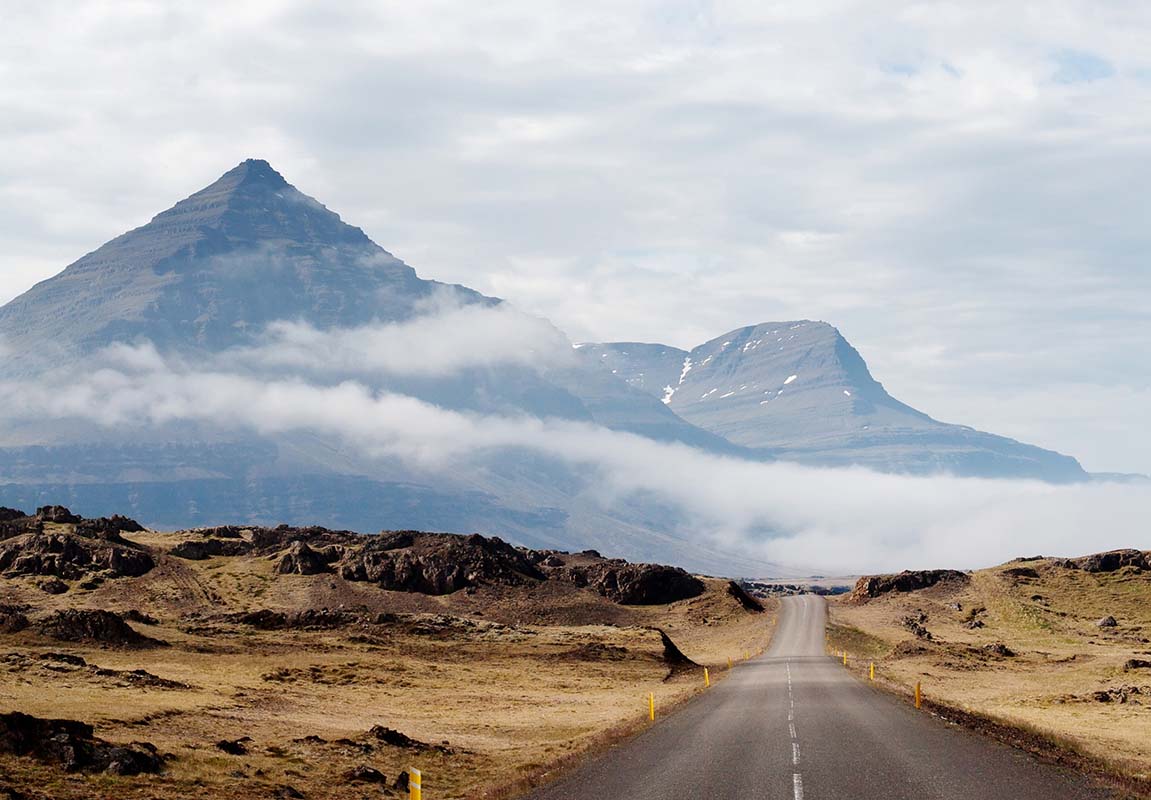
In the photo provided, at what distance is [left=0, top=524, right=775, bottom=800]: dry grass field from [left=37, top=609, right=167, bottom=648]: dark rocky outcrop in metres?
1.16

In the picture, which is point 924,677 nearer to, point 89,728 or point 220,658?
point 220,658

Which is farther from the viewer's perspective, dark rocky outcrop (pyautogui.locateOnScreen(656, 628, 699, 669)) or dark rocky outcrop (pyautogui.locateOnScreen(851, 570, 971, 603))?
dark rocky outcrop (pyautogui.locateOnScreen(851, 570, 971, 603))

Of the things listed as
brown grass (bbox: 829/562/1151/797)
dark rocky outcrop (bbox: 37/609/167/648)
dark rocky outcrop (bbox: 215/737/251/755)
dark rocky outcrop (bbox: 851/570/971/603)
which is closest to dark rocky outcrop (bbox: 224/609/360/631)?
dark rocky outcrop (bbox: 37/609/167/648)

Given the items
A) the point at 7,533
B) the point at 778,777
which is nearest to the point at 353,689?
the point at 778,777

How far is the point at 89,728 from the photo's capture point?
113 ft

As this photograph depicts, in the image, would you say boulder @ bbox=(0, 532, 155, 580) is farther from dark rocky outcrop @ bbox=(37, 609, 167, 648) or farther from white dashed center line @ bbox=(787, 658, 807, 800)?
white dashed center line @ bbox=(787, 658, 807, 800)

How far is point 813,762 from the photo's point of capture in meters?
33.1

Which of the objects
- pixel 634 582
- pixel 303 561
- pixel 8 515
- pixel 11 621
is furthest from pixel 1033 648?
pixel 8 515

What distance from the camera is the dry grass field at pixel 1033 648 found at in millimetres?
53625

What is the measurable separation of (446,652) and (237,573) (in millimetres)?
45689

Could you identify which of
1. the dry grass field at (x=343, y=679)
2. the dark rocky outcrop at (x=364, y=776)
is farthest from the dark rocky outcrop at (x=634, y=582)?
the dark rocky outcrop at (x=364, y=776)

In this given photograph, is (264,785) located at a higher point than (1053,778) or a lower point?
lower

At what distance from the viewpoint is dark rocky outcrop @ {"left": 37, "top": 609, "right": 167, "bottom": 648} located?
2982 inches

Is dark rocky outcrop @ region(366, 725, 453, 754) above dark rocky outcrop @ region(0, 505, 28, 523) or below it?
below
